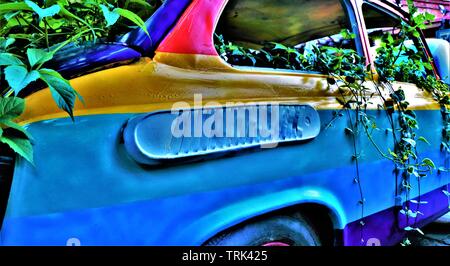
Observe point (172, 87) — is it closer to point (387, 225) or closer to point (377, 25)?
point (387, 225)

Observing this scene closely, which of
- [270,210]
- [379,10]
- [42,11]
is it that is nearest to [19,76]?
[42,11]

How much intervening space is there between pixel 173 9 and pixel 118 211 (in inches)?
28.6

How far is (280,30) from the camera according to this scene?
2564 mm

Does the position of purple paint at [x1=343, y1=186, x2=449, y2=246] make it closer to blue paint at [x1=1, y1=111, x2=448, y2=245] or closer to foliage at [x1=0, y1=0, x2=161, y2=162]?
blue paint at [x1=1, y1=111, x2=448, y2=245]

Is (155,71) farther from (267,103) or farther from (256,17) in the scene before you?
(256,17)

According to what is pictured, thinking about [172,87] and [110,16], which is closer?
[110,16]

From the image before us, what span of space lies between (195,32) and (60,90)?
1.75ft

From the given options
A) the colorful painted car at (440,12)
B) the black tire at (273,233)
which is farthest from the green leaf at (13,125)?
the colorful painted car at (440,12)

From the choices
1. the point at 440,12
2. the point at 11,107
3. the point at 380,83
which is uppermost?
the point at 440,12

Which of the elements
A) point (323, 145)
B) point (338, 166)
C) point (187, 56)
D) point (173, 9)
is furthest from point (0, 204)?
point (338, 166)

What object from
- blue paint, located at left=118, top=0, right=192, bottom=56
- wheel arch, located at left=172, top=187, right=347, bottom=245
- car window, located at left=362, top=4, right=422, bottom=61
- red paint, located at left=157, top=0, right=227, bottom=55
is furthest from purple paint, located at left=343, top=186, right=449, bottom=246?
blue paint, located at left=118, top=0, right=192, bottom=56

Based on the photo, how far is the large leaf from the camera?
3.11ft

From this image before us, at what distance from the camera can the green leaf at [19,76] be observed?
2.95 feet

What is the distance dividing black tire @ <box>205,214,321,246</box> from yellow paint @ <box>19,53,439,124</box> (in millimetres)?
477
